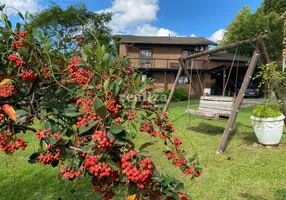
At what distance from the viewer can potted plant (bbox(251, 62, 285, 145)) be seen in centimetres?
410

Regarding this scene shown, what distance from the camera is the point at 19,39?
998 millimetres

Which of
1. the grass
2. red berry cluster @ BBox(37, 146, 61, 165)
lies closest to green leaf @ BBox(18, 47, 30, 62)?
red berry cluster @ BBox(37, 146, 61, 165)

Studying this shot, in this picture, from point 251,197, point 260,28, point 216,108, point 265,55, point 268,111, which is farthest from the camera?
point 260,28

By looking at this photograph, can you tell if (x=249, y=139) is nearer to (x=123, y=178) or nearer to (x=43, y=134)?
(x=123, y=178)

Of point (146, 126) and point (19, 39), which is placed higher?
point (19, 39)

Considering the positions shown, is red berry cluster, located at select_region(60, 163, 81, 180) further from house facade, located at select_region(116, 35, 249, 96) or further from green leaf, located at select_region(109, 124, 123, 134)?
house facade, located at select_region(116, 35, 249, 96)

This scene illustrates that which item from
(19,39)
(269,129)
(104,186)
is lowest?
(269,129)

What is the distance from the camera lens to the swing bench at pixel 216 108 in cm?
459

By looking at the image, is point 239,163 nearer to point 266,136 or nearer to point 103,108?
point 266,136

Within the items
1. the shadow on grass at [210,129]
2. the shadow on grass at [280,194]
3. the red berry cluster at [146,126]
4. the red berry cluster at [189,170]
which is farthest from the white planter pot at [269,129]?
the red berry cluster at [146,126]

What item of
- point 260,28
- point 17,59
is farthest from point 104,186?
point 260,28

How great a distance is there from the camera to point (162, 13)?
1692 mm

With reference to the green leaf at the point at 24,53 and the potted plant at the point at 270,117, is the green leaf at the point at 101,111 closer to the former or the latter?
the green leaf at the point at 24,53

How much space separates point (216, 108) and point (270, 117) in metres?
0.99
